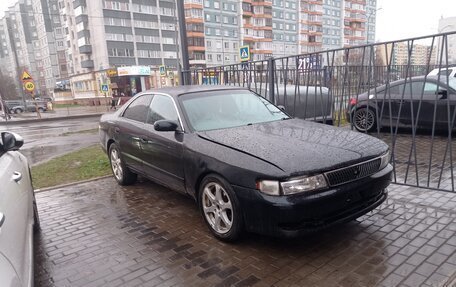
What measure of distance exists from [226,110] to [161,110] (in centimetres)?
93

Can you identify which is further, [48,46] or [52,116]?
[48,46]

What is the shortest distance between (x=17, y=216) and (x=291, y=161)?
2228mm

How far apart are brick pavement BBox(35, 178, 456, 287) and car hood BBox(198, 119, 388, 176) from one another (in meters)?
0.90

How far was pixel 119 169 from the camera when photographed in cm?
588

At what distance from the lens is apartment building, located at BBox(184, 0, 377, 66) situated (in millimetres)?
68812

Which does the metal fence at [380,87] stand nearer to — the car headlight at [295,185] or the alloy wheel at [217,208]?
the car headlight at [295,185]

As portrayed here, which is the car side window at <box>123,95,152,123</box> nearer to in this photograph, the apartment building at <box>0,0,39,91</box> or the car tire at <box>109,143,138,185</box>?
the car tire at <box>109,143,138,185</box>

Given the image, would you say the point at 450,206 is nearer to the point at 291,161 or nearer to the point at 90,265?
the point at 291,161

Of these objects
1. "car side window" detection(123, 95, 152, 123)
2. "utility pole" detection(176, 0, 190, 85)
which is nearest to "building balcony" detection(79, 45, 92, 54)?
"utility pole" detection(176, 0, 190, 85)

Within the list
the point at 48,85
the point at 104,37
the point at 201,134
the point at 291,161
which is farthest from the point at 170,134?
the point at 48,85

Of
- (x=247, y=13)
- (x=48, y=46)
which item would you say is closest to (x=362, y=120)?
(x=247, y=13)

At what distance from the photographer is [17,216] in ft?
7.79

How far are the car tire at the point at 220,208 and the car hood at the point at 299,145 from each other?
0.43 meters

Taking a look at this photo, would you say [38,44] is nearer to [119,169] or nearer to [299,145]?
[119,169]
